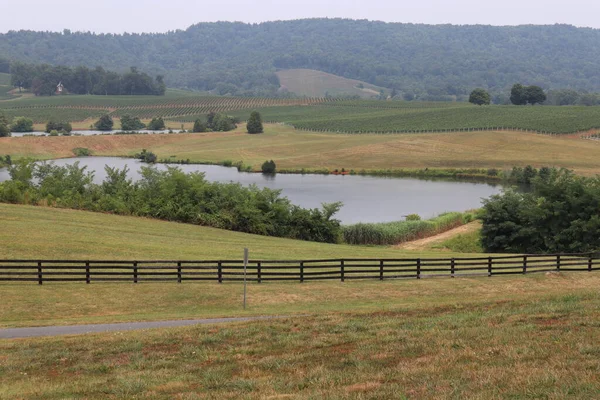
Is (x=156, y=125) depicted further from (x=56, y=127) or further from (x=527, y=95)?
(x=527, y=95)

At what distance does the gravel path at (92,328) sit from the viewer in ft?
64.6

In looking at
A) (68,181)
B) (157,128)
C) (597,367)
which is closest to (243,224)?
(68,181)

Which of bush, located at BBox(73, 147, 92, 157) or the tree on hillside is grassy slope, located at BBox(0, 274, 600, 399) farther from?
the tree on hillside

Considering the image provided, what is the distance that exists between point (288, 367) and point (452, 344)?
349 centimetres

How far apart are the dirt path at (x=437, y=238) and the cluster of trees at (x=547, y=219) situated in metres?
4.84

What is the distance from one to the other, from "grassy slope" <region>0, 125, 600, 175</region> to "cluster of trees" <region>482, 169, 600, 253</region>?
61.1 m

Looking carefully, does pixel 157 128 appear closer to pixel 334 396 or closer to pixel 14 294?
pixel 14 294

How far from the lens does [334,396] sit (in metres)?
11.9

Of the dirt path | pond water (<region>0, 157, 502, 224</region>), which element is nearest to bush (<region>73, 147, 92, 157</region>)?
pond water (<region>0, 157, 502, 224</region>)

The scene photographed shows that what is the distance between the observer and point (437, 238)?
54.2 m

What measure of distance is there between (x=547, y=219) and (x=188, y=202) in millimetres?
21909

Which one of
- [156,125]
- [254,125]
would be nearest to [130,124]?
[156,125]

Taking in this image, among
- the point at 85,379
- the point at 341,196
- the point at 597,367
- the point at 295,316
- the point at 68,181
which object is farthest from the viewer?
the point at 341,196

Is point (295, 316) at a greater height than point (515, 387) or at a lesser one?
lesser
